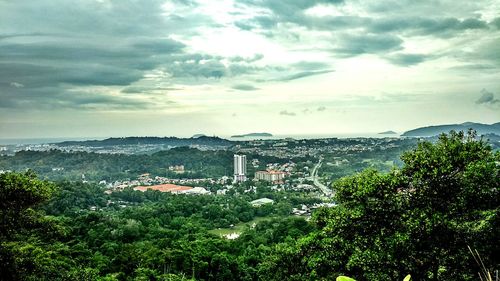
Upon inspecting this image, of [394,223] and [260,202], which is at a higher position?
[394,223]

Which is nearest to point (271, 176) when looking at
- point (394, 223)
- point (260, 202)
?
point (260, 202)

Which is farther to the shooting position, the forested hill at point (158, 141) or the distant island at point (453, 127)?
the forested hill at point (158, 141)

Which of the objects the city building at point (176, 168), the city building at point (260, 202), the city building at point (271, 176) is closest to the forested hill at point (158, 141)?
the city building at point (176, 168)

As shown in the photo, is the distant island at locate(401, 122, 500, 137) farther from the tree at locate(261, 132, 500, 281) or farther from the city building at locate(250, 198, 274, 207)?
the tree at locate(261, 132, 500, 281)

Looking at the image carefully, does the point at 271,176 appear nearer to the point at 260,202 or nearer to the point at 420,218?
the point at 260,202

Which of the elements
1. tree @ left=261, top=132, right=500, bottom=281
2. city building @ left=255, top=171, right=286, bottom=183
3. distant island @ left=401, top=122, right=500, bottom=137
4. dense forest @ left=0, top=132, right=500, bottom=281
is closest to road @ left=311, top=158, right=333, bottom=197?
city building @ left=255, top=171, right=286, bottom=183

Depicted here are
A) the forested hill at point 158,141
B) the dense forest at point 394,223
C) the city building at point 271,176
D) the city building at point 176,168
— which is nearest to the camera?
the dense forest at point 394,223

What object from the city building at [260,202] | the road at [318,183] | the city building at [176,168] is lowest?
the city building at [260,202]

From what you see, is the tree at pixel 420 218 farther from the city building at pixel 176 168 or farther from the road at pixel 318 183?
the city building at pixel 176 168

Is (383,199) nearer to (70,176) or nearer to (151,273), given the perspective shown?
(151,273)
